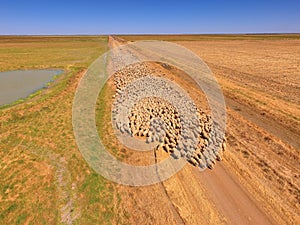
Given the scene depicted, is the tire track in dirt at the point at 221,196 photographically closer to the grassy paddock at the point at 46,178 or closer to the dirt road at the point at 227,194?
the dirt road at the point at 227,194

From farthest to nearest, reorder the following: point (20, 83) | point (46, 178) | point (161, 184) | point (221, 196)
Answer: point (20, 83) → point (46, 178) → point (161, 184) → point (221, 196)

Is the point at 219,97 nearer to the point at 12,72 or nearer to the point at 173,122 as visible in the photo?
the point at 173,122

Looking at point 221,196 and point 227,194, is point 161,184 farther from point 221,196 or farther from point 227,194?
point 227,194

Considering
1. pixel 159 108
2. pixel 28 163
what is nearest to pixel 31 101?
pixel 28 163

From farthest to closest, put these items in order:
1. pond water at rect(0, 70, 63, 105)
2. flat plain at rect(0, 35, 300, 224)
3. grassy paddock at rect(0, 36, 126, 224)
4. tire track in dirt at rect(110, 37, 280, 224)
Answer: pond water at rect(0, 70, 63, 105)
grassy paddock at rect(0, 36, 126, 224)
flat plain at rect(0, 35, 300, 224)
tire track in dirt at rect(110, 37, 280, 224)

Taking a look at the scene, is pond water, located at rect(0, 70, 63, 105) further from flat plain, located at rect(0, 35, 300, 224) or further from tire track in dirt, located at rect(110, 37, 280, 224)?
tire track in dirt, located at rect(110, 37, 280, 224)

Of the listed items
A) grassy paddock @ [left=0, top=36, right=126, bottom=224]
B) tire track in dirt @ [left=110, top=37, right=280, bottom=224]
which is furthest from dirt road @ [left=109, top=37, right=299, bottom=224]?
grassy paddock @ [left=0, top=36, right=126, bottom=224]

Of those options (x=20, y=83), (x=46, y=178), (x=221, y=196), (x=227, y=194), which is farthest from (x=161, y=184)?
(x=20, y=83)
